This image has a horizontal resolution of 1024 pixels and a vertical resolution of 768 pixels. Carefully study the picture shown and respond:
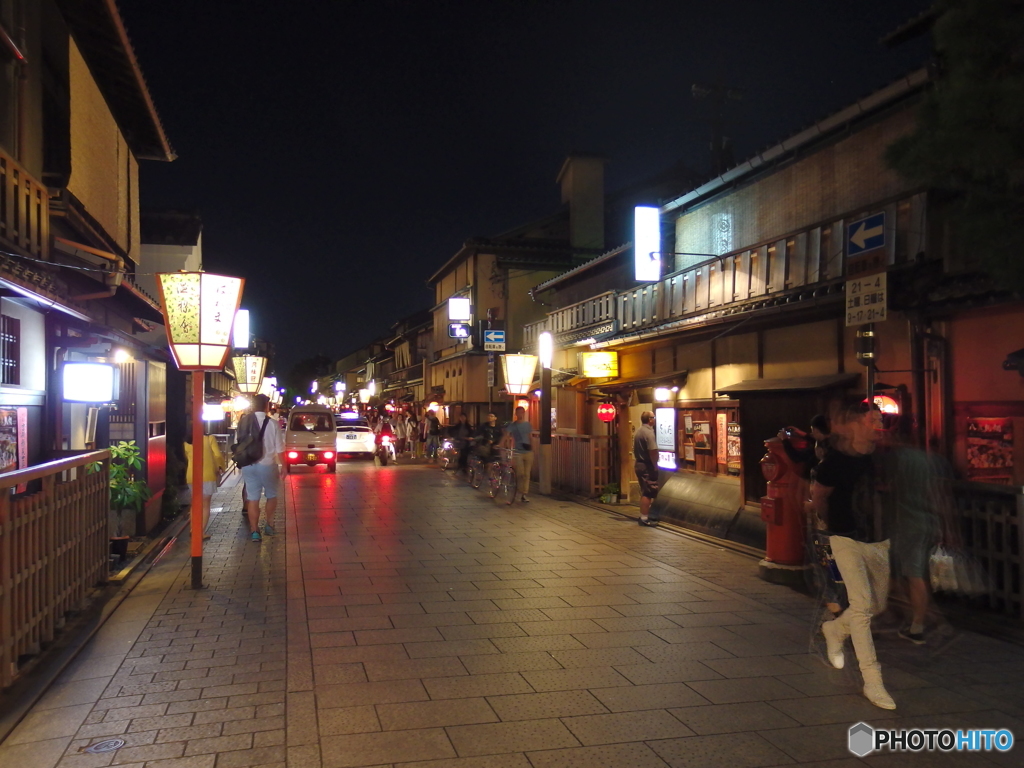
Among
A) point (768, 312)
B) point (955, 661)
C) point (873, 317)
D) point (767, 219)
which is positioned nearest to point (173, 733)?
point (955, 661)

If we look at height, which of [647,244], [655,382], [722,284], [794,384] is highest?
[647,244]

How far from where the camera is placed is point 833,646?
5.97 m

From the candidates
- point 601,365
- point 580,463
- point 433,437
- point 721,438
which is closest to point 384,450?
point 433,437

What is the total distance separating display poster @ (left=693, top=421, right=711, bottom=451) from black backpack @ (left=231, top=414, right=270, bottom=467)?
24.5 ft

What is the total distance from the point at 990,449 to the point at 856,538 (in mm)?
4177

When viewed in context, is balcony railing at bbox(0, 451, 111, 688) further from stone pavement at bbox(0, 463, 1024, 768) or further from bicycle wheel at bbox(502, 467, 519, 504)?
bicycle wheel at bbox(502, 467, 519, 504)

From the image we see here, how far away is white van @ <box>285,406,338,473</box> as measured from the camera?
24.7 metres

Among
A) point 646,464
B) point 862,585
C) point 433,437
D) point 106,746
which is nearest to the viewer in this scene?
point 106,746

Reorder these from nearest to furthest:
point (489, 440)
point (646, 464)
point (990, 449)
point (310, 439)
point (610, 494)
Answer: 1. point (990, 449)
2. point (646, 464)
3. point (610, 494)
4. point (489, 440)
5. point (310, 439)

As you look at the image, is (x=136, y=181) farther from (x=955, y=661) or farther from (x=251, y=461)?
(x=955, y=661)

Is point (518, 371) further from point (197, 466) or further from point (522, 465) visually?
point (197, 466)

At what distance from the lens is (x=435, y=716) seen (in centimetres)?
516

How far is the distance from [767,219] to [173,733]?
37.3 feet

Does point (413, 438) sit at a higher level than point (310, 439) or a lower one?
lower
